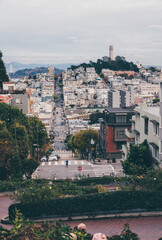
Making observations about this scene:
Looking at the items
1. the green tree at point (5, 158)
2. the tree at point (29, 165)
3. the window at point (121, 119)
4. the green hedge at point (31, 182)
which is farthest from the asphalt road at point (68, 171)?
the window at point (121, 119)

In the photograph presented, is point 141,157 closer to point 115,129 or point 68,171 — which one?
point 68,171

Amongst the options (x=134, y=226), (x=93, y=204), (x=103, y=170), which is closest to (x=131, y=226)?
(x=134, y=226)

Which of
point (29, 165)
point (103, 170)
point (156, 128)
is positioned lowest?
point (103, 170)

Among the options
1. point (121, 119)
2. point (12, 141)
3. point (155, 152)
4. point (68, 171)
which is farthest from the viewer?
point (121, 119)

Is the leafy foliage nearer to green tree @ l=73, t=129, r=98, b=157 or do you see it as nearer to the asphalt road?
the asphalt road

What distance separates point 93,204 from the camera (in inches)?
651

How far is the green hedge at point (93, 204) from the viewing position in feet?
53.4

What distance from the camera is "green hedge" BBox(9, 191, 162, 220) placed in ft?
53.4

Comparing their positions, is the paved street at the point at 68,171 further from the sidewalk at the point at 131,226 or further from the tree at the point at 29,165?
the sidewalk at the point at 131,226

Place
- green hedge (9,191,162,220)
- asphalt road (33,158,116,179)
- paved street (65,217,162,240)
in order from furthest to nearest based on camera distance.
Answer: asphalt road (33,158,116,179) → green hedge (9,191,162,220) → paved street (65,217,162,240)

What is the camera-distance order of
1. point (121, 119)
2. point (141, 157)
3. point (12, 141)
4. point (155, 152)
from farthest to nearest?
point (121, 119) < point (12, 141) < point (141, 157) < point (155, 152)

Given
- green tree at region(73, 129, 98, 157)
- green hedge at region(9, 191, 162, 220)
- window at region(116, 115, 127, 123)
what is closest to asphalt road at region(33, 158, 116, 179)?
window at region(116, 115, 127, 123)

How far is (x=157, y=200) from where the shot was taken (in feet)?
55.3

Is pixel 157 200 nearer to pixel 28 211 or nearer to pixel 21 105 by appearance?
pixel 28 211
